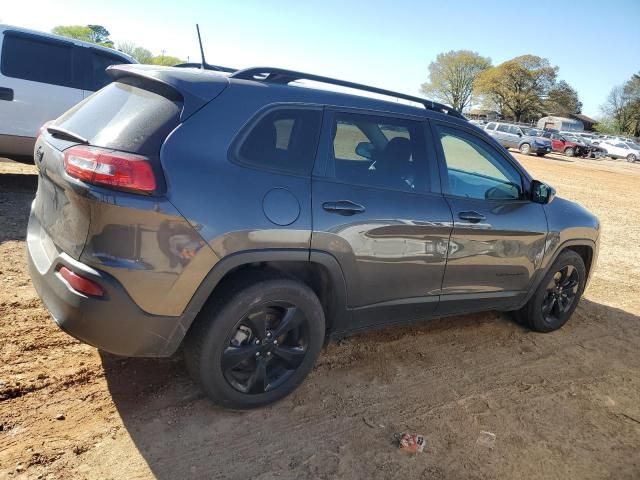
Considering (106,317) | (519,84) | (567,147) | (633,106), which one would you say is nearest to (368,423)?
(106,317)

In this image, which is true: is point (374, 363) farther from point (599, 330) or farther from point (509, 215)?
point (599, 330)

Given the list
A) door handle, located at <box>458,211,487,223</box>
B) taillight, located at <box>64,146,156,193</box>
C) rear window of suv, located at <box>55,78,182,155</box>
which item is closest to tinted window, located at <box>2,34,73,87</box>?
rear window of suv, located at <box>55,78,182,155</box>

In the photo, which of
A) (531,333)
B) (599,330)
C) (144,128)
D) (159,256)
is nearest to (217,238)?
(159,256)

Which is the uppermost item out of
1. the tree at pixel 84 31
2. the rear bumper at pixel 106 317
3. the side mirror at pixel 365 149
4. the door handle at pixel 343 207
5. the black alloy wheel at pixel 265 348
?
the tree at pixel 84 31

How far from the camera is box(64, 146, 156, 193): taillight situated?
90.0 inches

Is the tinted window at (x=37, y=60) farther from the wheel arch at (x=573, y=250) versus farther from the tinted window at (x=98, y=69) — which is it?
the wheel arch at (x=573, y=250)

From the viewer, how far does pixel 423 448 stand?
2.72m

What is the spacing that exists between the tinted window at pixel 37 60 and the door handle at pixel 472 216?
569 cm

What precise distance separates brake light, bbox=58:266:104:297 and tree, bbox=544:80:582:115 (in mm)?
89310

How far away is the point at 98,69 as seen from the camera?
6.97 metres

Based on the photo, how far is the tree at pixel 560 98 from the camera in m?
80.4

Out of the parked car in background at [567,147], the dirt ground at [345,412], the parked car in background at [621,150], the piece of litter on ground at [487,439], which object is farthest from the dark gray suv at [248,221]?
the parked car in background at [621,150]

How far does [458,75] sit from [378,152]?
89812 millimetres

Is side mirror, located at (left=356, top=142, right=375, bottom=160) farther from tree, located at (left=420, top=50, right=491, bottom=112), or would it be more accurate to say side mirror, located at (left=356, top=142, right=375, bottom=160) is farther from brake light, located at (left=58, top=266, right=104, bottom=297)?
tree, located at (left=420, top=50, right=491, bottom=112)
